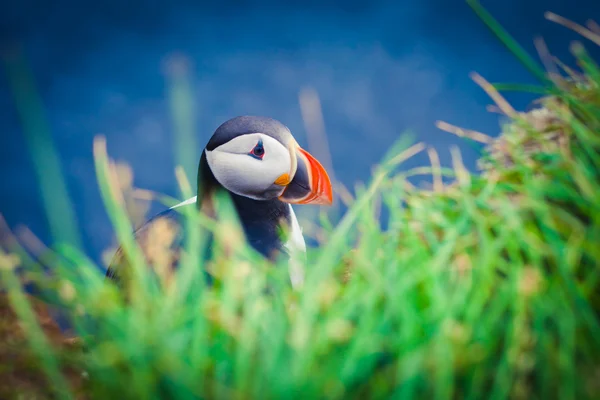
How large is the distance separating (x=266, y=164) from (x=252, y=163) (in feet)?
0.20

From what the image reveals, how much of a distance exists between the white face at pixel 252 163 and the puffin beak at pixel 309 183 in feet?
0.15

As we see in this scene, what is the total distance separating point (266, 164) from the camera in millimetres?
2193

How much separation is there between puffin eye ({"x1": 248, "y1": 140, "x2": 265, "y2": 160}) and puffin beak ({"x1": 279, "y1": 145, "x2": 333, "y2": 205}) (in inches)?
5.7

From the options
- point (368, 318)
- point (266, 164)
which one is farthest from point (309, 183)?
point (368, 318)

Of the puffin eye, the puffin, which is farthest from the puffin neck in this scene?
the puffin eye

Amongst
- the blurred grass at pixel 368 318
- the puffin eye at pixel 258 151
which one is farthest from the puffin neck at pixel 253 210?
the blurred grass at pixel 368 318

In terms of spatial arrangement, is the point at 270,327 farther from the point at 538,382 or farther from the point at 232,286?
the point at 538,382

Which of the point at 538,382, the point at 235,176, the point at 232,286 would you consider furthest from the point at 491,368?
the point at 235,176

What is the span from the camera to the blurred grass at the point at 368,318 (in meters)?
0.69

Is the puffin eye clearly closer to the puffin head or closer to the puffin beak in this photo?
the puffin head

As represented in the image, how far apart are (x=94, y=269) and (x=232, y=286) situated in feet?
0.75

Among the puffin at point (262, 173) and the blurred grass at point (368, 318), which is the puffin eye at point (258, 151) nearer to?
the puffin at point (262, 173)

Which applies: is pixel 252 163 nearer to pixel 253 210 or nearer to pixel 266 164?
pixel 266 164

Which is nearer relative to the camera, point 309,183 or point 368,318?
point 368,318
